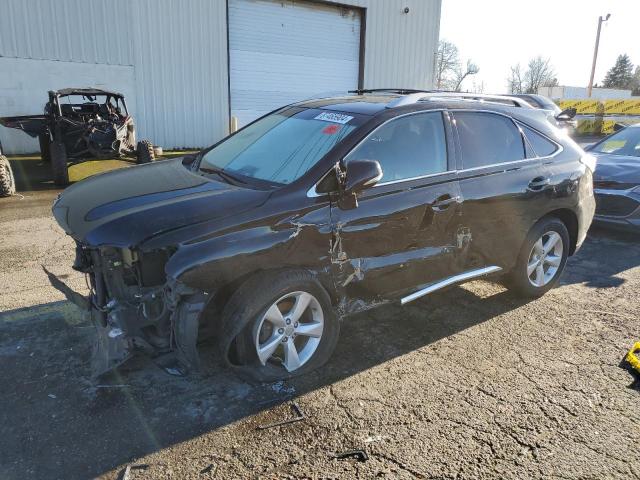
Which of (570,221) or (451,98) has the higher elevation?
(451,98)

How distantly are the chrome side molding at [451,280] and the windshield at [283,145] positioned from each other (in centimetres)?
123

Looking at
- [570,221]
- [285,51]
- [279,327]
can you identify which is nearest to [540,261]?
[570,221]

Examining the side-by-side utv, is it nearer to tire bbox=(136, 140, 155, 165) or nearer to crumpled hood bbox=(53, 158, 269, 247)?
tire bbox=(136, 140, 155, 165)

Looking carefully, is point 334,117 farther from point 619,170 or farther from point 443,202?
point 619,170

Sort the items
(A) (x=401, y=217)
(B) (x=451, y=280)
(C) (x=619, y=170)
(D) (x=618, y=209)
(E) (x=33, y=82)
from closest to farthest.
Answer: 1. (A) (x=401, y=217)
2. (B) (x=451, y=280)
3. (D) (x=618, y=209)
4. (C) (x=619, y=170)
5. (E) (x=33, y=82)

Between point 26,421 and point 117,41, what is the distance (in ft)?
40.3

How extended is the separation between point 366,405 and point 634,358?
205 cm

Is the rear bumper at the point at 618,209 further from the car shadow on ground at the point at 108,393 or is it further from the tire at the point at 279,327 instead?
the tire at the point at 279,327

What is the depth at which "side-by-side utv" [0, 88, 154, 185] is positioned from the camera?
9352 mm

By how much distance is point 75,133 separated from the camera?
31.8 ft

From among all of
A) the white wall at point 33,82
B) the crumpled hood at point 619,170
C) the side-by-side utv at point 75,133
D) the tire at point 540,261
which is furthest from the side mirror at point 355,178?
the white wall at point 33,82

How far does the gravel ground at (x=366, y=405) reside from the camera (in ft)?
8.64

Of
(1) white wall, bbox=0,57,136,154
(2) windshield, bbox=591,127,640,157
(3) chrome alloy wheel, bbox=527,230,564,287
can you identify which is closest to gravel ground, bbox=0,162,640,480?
(3) chrome alloy wheel, bbox=527,230,564,287

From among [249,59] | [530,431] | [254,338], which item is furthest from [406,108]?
[249,59]
